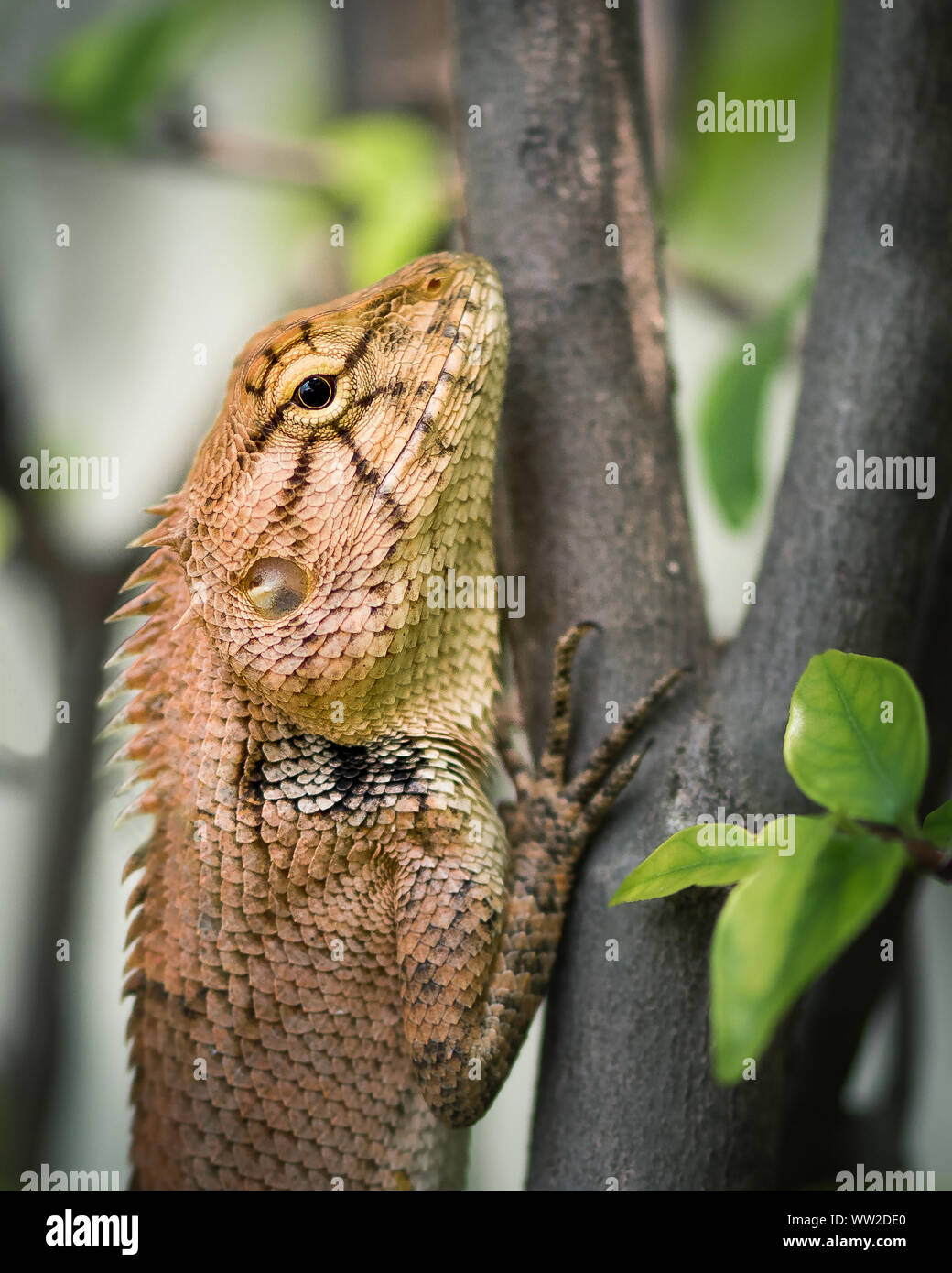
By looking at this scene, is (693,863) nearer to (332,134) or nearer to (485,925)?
(485,925)

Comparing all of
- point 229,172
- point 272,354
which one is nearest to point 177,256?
point 229,172

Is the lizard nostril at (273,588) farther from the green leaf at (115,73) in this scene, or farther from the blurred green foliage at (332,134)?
the green leaf at (115,73)

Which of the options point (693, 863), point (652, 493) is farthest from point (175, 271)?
point (693, 863)

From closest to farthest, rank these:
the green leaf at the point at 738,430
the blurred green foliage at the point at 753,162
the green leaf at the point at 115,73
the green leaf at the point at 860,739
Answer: the green leaf at the point at 860,739, the green leaf at the point at 738,430, the green leaf at the point at 115,73, the blurred green foliage at the point at 753,162

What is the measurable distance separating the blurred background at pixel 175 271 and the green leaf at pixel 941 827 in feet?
4.51

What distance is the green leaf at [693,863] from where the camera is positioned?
945 millimetres

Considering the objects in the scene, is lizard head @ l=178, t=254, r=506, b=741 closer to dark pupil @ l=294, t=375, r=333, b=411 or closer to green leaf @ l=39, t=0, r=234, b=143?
dark pupil @ l=294, t=375, r=333, b=411

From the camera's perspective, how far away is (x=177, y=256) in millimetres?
3141

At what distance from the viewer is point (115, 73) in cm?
240

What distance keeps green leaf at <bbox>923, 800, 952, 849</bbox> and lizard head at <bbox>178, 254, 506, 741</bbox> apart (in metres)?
0.79

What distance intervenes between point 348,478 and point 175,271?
6.90 feet

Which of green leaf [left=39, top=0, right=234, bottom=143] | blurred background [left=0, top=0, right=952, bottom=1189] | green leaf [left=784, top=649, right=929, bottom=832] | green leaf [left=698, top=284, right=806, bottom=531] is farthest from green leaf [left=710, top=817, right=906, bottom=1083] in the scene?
green leaf [left=39, top=0, right=234, bottom=143]

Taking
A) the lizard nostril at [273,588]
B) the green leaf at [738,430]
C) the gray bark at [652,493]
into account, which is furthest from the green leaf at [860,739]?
the green leaf at [738,430]
